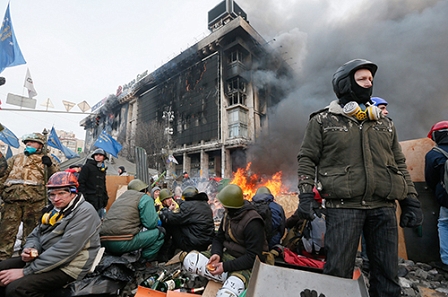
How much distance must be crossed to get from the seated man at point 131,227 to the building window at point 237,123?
24.6m

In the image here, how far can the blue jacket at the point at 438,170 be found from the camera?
9.32 ft

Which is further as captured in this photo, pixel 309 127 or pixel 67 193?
pixel 67 193

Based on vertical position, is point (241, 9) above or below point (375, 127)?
above

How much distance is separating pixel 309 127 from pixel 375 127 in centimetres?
56

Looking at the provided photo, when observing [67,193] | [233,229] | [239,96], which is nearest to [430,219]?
[233,229]

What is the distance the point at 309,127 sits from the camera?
1999 mm

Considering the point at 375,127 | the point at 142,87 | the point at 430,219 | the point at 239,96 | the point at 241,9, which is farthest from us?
the point at 142,87

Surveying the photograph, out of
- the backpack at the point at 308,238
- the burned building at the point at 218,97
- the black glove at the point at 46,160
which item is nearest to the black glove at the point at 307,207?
the backpack at the point at 308,238

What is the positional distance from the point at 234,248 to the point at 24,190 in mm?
3786

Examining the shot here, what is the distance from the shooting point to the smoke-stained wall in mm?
30172

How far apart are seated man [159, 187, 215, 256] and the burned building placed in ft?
74.0

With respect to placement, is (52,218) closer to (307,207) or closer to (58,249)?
(58,249)

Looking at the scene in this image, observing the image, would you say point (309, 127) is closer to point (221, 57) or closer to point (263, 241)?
point (263, 241)

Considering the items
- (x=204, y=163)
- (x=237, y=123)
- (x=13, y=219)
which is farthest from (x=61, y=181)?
(x=204, y=163)
